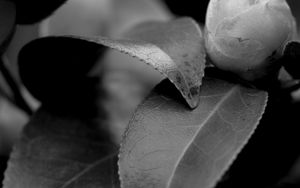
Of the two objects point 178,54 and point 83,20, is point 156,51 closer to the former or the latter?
point 178,54

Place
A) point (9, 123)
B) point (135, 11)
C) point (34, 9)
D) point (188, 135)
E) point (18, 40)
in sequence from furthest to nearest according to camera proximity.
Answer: point (135, 11) < point (9, 123) < point (18, 40) < point (34, 9) < point (188, 135)

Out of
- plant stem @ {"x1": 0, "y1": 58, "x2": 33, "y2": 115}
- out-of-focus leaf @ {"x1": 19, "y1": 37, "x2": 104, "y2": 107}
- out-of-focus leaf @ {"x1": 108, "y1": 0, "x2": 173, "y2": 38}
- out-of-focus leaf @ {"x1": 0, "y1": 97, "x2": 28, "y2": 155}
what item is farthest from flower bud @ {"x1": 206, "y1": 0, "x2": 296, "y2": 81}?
out-of-focus leaf @ {"x1": 108, "y1": 0, "x2": 173, "y2": 38}

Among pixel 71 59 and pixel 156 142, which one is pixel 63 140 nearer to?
pixel 71 59

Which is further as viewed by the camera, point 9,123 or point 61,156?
point 9,123

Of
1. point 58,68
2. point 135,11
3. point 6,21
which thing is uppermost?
point 6,21

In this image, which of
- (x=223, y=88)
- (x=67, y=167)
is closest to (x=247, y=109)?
(x=223, y=88)

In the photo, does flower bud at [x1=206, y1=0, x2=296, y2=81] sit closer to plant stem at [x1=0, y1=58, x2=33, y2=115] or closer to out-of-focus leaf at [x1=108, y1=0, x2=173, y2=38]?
plant stem at [x1=0, y1=58, x2=33, y2=115]

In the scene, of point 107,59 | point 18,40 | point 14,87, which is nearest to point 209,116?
point 14,87
